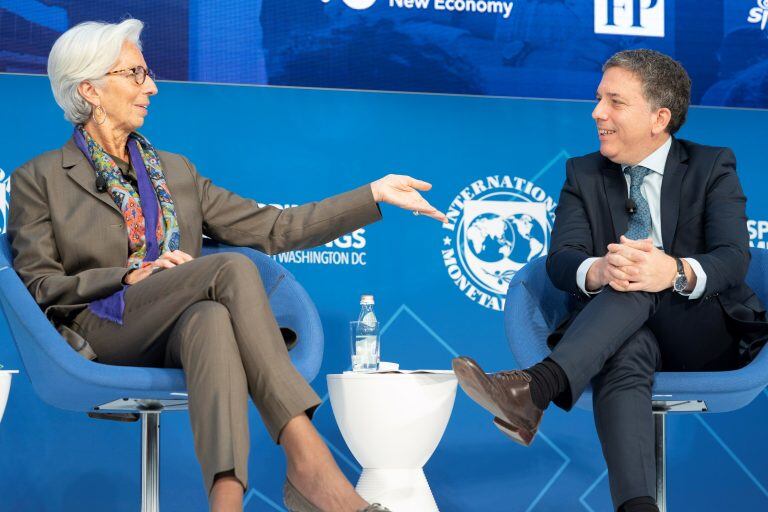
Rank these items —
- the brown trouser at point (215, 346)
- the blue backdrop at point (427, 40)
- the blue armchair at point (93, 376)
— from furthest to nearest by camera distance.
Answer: the blue backdrop at point (427, 40) → the blue armchair at point (93, 376) → the brown trouser at point (215, 346)

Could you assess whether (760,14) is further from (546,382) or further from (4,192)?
(4,192)

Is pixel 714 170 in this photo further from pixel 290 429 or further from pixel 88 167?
pixel 88 167

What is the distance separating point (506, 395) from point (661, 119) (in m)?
1.15

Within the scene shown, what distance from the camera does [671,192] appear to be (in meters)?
3.10

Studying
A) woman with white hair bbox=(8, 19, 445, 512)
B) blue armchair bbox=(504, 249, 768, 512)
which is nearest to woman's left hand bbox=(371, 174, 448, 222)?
woman with white hair bbox=(8, 19, 445, 512)

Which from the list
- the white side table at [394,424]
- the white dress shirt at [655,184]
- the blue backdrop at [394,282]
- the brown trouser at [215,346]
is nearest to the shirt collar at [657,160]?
the white dress shirt at [655,184]

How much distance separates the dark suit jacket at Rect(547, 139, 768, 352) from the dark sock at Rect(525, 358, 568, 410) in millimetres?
376

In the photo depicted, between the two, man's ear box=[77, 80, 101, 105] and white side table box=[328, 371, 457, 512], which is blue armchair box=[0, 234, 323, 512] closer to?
white side table box=[328, 371, 457, 512]

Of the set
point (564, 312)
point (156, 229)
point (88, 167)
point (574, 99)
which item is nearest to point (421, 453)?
point (564, 312)

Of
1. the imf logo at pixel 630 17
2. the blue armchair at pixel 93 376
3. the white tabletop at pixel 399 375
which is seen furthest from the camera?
the imf logo at pixel 630 17

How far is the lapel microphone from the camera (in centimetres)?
300

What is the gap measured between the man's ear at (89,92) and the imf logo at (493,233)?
1484 mm

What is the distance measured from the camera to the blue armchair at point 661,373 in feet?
9.12

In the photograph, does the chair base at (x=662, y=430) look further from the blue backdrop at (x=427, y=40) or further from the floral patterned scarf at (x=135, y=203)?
the blue backdrop at (x=427, y=40)
